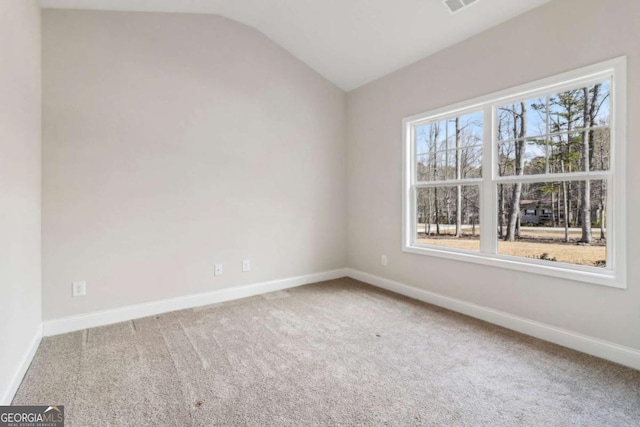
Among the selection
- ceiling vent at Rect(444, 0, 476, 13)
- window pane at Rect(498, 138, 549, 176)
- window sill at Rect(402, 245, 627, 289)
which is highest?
ceiling vent at Rect(444, 0, 476, 13)

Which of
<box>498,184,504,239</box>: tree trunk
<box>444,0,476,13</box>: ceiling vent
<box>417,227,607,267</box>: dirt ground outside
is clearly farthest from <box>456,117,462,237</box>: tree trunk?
<box>444,0,476,13</box>: ceiling vent

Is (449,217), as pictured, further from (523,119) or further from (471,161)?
(523,119)

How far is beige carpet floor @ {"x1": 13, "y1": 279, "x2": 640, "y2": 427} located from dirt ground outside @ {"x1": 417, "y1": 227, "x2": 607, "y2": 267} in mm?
698

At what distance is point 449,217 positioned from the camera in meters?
3.46

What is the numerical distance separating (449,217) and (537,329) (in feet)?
4.30

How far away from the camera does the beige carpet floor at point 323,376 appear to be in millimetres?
1679

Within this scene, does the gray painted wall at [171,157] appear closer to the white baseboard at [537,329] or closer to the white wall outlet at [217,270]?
the white wall outlet at [217,270]

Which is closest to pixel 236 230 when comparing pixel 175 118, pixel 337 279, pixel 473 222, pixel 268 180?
pixel 268 180

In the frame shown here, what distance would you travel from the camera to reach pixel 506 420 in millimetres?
1636

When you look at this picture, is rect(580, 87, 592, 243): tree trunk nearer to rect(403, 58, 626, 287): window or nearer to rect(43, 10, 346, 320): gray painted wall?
rect(403, 58, 626, 287): window

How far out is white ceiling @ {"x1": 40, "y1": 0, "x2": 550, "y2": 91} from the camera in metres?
2.78

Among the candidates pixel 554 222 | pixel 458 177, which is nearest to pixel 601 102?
pixel 554 222

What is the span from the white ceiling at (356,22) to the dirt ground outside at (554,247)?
187 centimetres

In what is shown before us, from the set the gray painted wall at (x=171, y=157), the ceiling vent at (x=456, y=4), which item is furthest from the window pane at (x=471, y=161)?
the gray painted wall at (x=171, y=157)
